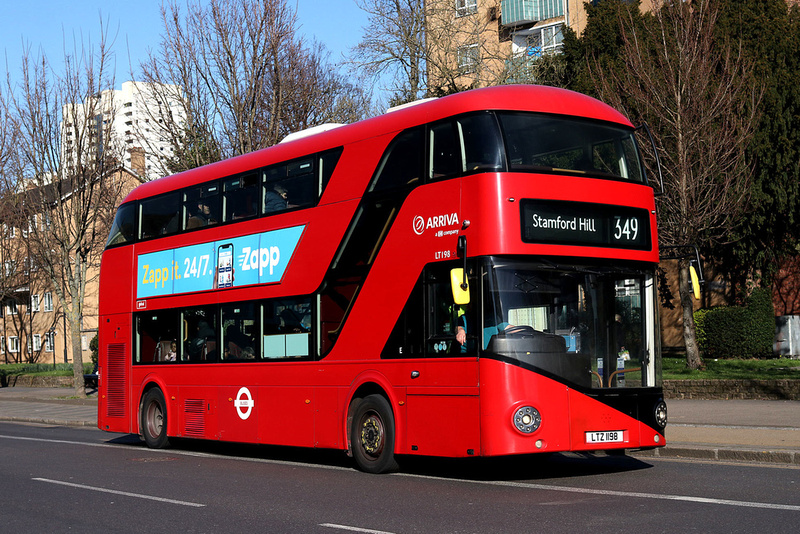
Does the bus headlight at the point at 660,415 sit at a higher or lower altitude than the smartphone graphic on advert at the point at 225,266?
lower

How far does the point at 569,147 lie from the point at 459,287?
2.35m

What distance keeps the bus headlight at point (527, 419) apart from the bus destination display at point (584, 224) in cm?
182

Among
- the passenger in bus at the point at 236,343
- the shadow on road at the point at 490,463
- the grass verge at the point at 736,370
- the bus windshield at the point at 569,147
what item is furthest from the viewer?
the grass verge at the point at 736,370

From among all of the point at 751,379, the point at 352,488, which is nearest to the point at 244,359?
the point at 352,488

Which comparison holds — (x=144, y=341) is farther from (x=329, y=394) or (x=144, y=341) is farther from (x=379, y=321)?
(x=379, y=321)

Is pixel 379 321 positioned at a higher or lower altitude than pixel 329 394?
higher

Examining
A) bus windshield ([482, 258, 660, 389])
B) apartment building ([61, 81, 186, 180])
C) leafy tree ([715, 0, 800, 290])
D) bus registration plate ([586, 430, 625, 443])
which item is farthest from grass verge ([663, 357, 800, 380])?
apartment building ([61, 81, 186, 180])

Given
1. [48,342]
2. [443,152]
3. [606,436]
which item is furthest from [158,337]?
[48,342]

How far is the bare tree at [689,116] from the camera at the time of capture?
86.1 feet

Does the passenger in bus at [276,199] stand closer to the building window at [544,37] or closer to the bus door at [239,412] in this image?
the bus door at [239,412]

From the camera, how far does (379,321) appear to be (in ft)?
40.1

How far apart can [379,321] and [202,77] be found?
20426 millimetres

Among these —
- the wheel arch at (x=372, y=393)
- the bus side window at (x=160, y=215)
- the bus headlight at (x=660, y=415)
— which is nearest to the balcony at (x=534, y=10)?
the bus side window at (x=160, y=215)

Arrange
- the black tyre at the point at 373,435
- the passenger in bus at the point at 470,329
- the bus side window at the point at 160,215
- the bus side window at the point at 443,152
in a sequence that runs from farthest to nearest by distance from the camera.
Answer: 1. the bus side window at the point at 160,215
2. the black tyre at the point at 373,435
3. the bus side window at the point at 443,152
4. the passenger in bus at the point at 470,329
